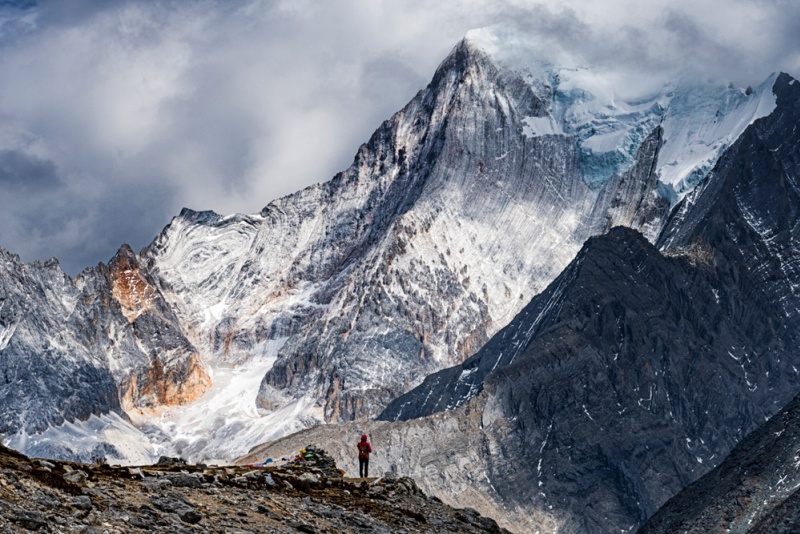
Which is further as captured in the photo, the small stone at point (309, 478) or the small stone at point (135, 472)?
the small stone at point (309, 478)

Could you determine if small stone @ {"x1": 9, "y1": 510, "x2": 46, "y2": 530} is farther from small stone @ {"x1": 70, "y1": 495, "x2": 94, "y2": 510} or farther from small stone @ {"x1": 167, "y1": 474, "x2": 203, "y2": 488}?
small stone @ {"x1": 167, "y1": 474, "x2": 203, "y2": 488}

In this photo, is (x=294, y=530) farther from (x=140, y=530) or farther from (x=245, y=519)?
(x=140, y=530)

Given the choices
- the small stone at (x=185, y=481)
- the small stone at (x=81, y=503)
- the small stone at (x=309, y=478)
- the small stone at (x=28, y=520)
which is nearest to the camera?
the small stone at (x=28, y=520)

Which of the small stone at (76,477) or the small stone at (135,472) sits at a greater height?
the small stone at (135,472)

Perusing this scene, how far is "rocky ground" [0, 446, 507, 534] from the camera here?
5000 cm

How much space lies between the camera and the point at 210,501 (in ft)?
189

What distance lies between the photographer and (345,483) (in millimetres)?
68938

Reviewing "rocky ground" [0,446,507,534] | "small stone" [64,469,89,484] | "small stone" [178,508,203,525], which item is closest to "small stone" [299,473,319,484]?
"rocky ground" [0,446,507,534]

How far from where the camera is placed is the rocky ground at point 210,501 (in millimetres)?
Result: 50000

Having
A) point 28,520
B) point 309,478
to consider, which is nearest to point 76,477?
point 28,520

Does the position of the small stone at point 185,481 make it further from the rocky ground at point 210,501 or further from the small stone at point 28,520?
the small stone at point 28,520

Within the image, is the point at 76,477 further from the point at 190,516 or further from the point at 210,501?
the point at 210,501

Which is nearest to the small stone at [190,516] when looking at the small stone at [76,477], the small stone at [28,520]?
the small stone at [76,477]

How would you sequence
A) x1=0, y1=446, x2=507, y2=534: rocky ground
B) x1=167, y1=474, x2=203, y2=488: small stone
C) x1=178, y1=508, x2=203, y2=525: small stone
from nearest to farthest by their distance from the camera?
x1=0, y1=446, x2=507, y2=534: rocky ground < x1=178, y1=508, x2=203, y2=525: small stone < x1=167, y1=474, x2=203, y2=488: small stone
